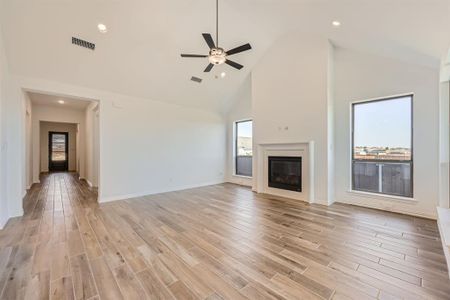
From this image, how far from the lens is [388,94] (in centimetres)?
402

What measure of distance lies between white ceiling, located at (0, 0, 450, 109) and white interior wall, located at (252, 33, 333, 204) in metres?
0.36

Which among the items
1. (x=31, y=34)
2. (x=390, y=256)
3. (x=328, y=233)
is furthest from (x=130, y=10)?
(x=390, y=256)

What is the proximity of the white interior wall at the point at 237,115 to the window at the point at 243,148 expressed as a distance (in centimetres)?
17

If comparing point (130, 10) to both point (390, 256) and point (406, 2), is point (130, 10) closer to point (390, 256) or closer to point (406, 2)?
point (406, 2)

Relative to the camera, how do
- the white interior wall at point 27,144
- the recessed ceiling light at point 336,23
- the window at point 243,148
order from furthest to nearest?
1. the window at point 243,148
2. the white interior wall at point 27,144
3. the recessed ceiling light at point 336,23

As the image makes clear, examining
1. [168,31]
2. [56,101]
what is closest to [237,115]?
[168,31]

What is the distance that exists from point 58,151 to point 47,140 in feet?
2.54

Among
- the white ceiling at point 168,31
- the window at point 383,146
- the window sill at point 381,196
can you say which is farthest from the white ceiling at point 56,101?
the window sill at point 381,196

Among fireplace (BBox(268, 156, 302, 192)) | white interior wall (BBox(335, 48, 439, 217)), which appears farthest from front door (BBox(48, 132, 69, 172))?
white interior wall (BBox(335, 48, 439, 217))

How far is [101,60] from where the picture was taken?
4.14 m

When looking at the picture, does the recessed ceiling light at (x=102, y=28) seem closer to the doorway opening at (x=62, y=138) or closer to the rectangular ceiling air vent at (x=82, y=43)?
the rectangular ceiling air vent at (x=82, y=43)

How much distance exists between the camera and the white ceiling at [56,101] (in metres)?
7.02

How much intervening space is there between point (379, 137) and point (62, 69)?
22.0ft

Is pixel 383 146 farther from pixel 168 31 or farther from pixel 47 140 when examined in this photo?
pixel 47 140
